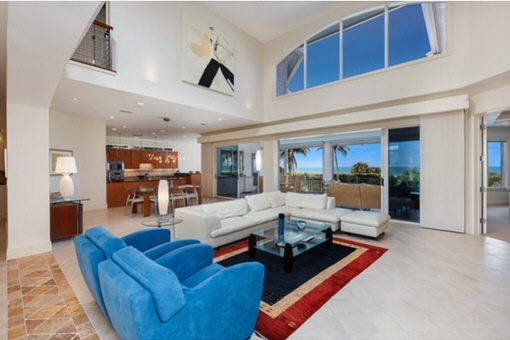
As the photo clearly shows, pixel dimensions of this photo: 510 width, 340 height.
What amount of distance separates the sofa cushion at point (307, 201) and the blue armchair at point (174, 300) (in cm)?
372

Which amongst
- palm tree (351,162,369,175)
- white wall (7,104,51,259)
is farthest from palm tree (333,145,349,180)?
white wall (7,104,51,259)

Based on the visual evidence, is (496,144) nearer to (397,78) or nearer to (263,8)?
(397,78)

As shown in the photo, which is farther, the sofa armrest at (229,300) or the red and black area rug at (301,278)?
the red and black area rug at (301,278)

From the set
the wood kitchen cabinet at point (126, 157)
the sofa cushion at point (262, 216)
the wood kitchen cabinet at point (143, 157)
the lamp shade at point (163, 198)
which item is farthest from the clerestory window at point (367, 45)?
the wood kitchen cabinet at point (126, 157)

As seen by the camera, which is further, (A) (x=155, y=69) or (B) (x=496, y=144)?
(B) (x=496, y=144)

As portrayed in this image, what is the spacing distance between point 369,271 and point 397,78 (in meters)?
4.46

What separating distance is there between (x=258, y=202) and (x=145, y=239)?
279 centimetres

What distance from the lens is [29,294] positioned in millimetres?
2537

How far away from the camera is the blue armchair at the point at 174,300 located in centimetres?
123

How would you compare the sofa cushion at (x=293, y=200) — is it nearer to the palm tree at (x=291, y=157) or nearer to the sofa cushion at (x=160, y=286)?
the sofa cushion at (x=160, y=286)

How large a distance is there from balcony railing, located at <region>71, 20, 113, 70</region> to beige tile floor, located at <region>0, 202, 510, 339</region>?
360cm

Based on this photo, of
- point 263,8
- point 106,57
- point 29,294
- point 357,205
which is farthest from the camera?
point 357,205

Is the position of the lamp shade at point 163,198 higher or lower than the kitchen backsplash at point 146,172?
lower

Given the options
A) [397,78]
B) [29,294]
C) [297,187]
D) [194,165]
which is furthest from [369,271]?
[194,165]
